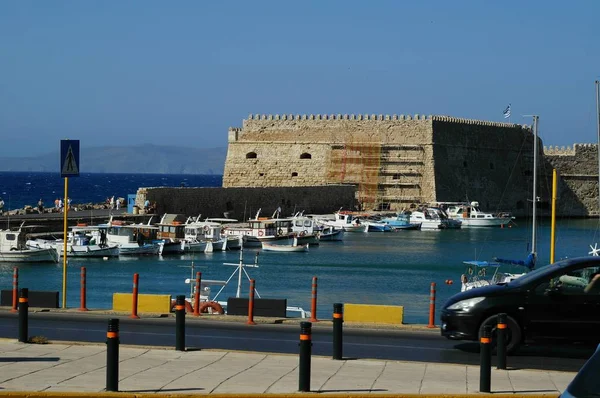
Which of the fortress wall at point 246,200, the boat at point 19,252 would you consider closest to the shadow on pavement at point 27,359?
the boat at point 19,252

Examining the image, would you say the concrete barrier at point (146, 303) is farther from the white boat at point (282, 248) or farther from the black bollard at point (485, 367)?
the white boat at point (282, 248)

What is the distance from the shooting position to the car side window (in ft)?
38.0

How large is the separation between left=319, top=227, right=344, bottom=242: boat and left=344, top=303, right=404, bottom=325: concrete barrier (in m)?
34.2

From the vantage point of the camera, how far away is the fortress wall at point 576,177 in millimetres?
68688

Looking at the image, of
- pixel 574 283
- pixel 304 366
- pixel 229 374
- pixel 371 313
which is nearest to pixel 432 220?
pixel 371 313

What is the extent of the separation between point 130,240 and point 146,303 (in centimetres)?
2427

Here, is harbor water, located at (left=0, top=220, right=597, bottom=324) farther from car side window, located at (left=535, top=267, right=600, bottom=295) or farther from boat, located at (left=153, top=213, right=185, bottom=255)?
car side window, located at (left=535, top=267, right=600, bottom=295)

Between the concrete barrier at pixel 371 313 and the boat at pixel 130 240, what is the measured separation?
24902 millimetres

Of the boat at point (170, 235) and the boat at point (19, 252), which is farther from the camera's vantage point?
the boat at point (170, 235)

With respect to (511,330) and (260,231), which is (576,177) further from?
(511,330)

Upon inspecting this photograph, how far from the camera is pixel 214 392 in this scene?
9.24m

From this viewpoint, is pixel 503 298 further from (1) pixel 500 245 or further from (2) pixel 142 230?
(1) pixel 500 245

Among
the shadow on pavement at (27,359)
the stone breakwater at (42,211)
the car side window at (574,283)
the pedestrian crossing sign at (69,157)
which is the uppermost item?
the pedestrian crossing sign at (69,157)

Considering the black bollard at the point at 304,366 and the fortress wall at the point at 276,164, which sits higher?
the fortress wall at the point at 276,164
